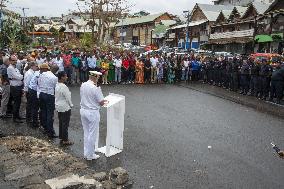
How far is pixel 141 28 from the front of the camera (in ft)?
280

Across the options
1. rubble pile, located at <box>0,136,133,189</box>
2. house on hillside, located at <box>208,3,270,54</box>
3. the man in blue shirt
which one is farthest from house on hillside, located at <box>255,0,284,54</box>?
rubble pile, located at <box>0,136,133,189</box>

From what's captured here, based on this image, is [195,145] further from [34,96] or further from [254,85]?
[254,85]

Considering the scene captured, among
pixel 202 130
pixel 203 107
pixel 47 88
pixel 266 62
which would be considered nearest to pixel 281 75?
pixel 266 62

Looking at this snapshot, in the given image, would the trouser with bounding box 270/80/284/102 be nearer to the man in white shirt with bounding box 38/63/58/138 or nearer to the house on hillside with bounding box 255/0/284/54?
the man in white shirt with bounding box 38/63/58/138

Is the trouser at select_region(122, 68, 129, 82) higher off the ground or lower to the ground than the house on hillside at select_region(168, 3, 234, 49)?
lower

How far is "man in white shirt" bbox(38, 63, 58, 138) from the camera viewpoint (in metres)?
10.4

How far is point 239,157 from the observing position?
29.9ft

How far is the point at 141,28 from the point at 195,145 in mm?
76749

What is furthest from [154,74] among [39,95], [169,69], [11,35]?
[39,95]

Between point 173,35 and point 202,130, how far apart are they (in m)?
60.9

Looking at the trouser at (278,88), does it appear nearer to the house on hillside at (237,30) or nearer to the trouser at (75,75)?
the trouser at (75,75)

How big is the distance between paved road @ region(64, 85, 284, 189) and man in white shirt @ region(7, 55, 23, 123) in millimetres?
1771

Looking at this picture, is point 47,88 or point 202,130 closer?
point 47,88

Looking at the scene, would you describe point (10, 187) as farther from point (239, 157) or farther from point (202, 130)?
point (202, 130)
